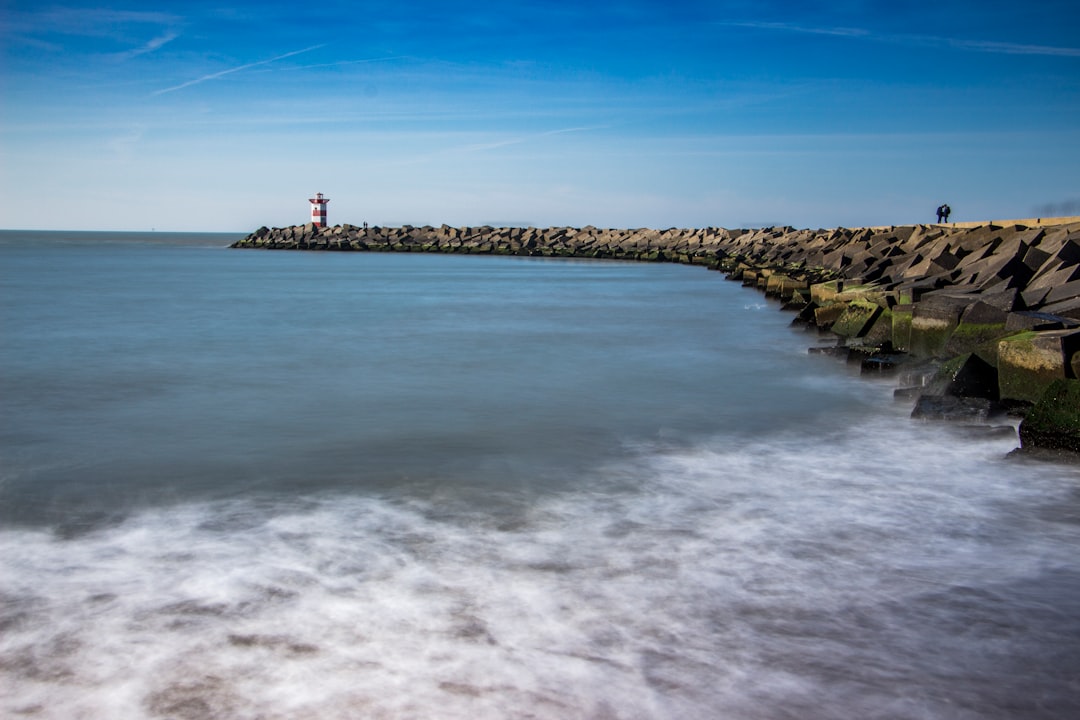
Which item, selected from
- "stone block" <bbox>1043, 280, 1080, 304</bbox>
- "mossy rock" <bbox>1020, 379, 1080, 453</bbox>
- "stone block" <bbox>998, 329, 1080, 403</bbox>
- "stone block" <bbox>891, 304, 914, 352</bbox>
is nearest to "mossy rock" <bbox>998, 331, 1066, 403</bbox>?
"stone block" <bbox>998, 329, 1080, 403</bbox>

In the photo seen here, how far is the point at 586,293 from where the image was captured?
18.1m

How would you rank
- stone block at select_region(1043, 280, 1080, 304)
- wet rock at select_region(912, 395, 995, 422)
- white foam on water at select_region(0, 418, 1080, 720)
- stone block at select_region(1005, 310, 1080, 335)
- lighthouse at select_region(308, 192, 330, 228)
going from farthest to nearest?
lighthouse at select_region(308, 192, 330, 228)
stone block at select_region(1043, 280, 1080, 304)
stone block at select_region(1005, 310, 1080, 335)
wet rock at select_region(912, 395, 995, 422)
white foam on water at select_region(0, 418, 1080, 720)

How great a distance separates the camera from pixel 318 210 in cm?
5678

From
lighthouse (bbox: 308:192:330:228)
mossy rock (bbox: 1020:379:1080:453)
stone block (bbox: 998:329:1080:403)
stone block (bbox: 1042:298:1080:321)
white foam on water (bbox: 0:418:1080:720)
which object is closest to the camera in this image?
white foam on water (bbox: 0:418:1080:720)

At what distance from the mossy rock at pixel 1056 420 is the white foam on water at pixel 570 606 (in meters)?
0.26

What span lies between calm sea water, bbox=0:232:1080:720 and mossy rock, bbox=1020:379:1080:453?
135 mm

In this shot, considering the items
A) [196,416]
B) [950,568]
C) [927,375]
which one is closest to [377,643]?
[950,568]

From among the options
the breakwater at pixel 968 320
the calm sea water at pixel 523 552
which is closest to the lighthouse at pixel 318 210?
the breakwater at pixel 968 320

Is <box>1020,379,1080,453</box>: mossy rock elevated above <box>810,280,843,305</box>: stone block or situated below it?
below

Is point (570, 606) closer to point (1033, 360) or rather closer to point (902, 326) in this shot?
point (1033, 360)

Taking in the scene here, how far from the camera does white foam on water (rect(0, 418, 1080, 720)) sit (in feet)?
6.93

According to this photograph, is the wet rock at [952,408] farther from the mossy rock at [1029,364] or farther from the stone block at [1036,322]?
the stone block at [1036,322]

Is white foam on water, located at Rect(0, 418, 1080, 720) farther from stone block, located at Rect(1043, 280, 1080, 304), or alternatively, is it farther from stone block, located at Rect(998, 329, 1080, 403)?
stone block, located at Rect(1043, 280, 1080, 304)

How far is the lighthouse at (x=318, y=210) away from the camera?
5641 cm
